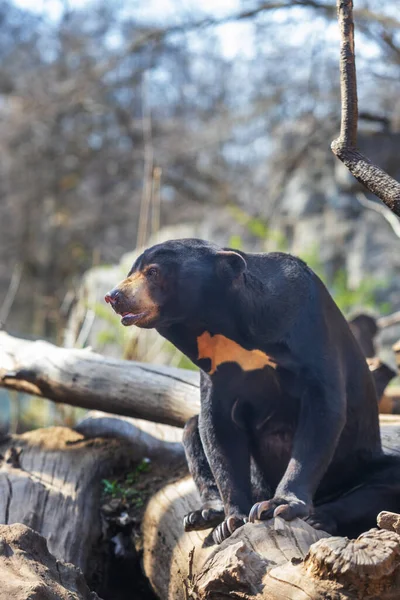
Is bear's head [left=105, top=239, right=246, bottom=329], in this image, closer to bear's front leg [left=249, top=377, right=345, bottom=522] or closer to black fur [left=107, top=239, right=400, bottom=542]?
black fur [left=107, top=239, right=400, bottom=542]

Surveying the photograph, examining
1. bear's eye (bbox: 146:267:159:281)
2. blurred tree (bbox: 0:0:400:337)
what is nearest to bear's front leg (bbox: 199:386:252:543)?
bear's eye (bbox: 146:267:159:281)

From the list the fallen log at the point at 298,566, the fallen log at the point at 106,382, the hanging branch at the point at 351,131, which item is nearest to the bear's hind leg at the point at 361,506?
the fallen log at the point at 298,566

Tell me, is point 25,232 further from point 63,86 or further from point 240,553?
point 240,553

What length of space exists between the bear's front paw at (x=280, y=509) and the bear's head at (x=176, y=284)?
2.15 feet

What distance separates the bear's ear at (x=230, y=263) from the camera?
2.68m

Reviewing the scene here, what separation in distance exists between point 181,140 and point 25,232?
361 centimetres

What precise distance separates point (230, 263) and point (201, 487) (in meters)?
0.97

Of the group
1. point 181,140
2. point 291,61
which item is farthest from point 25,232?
point 291,61

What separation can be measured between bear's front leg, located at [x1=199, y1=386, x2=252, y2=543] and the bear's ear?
1.57 ft

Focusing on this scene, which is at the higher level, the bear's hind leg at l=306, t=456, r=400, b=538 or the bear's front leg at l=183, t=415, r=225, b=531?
the bear's hind leg at l=306, t=456, r=400, b=538

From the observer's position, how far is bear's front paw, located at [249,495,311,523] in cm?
244

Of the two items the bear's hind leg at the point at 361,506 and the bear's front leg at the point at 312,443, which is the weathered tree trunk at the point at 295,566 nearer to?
the bear's front leg at the point at 312,443

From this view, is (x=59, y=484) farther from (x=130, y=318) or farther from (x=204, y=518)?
(x=130, y=318)

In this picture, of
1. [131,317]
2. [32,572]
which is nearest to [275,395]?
[131,317]
